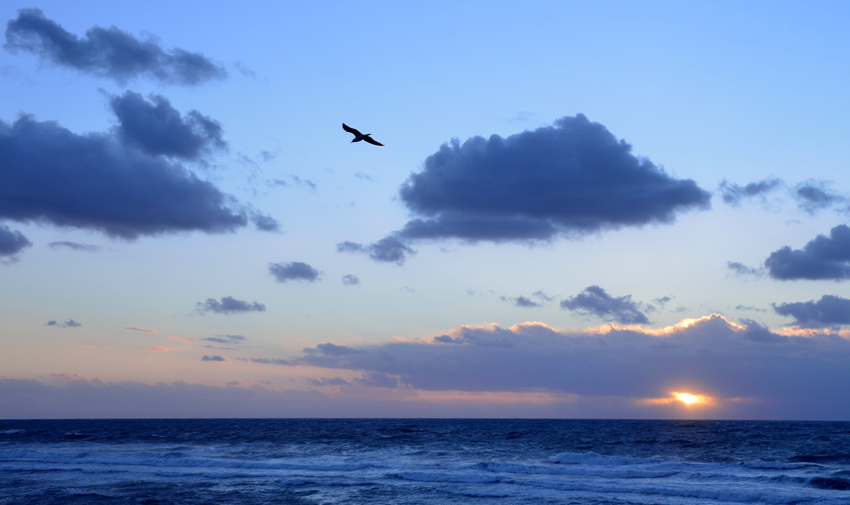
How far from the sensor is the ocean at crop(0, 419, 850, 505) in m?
31.3

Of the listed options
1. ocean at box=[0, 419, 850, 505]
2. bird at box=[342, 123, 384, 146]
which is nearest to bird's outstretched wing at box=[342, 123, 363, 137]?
bird at box=[342, 123, 384, 146]

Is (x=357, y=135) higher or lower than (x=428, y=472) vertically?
higher

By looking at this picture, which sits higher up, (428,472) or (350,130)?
(350,130)

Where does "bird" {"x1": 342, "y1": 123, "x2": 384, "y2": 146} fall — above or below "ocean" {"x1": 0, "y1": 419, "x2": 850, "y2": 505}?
above

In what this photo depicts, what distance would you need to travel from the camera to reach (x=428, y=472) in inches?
1613

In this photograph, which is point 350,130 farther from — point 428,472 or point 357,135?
point 428,472

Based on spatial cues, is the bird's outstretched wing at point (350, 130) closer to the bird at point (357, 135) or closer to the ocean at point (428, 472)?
the bird at point (357, 135)

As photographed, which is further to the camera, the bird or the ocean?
the ocean

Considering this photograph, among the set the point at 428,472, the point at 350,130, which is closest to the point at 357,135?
the point at 350,130

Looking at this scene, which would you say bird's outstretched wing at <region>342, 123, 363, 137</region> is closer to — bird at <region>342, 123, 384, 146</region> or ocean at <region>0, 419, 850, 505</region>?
bird at <region>342, 123, 384, 146</region>

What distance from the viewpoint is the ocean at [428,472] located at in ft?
103

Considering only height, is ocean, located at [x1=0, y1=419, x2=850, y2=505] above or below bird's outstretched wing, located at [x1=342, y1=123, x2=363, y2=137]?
below

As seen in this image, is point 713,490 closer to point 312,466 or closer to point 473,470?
point 473,470

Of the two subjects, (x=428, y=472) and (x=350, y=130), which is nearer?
(x=350, y=130)
